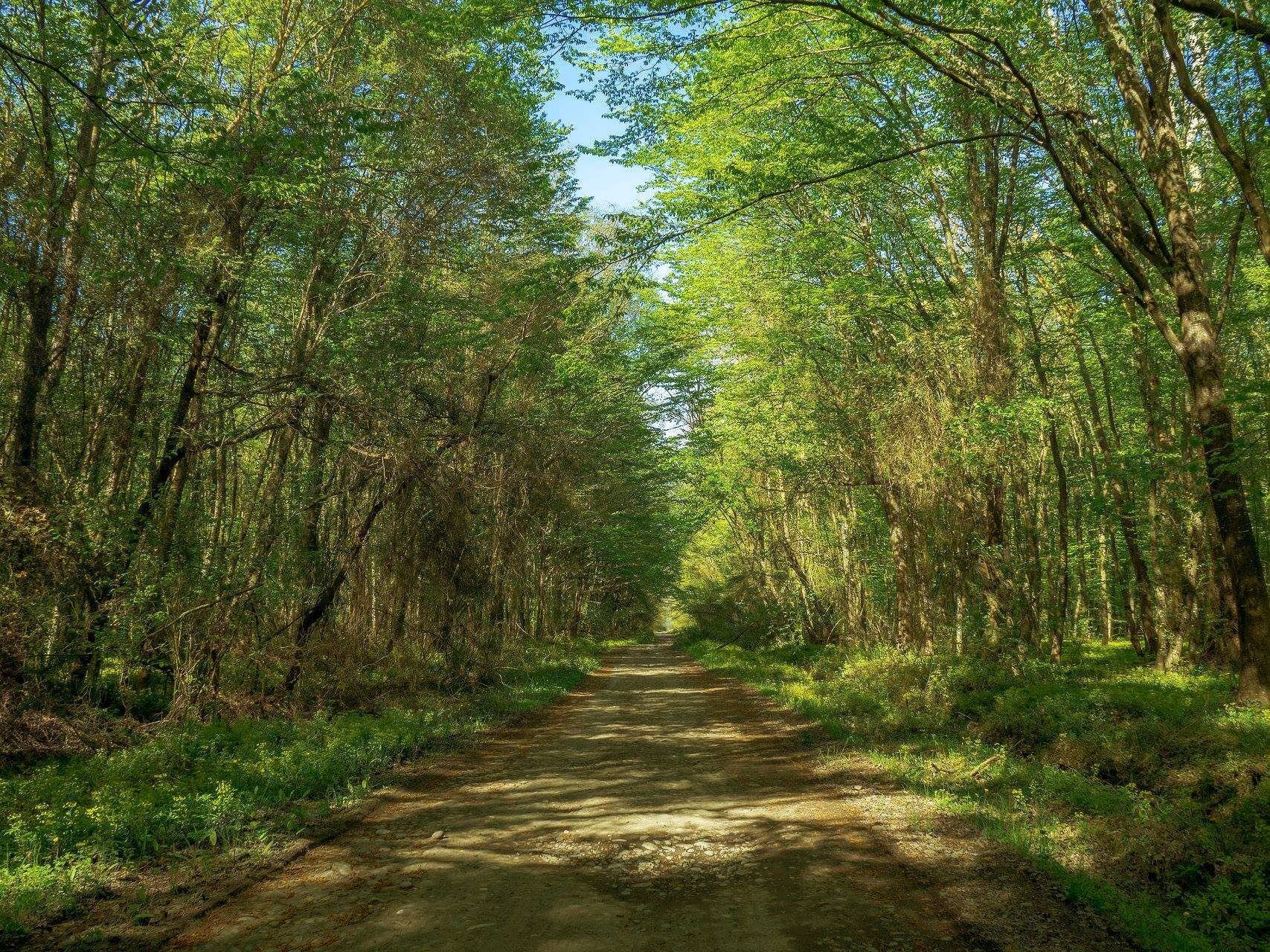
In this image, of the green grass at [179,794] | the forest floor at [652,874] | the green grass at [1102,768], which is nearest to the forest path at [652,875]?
the forest floor at [652,874]

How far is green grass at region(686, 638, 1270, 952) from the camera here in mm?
4359

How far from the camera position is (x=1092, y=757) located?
798cm

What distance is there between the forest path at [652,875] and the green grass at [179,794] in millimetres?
785

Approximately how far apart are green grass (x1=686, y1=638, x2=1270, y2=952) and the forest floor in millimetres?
400

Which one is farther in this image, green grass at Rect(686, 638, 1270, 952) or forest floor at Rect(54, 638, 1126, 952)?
green grass at Rect(686, 638, 1270, 952)

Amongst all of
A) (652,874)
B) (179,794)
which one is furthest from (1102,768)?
(179,794)

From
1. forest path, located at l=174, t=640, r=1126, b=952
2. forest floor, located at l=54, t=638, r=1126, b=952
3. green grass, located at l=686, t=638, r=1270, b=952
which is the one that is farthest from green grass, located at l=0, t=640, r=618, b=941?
green grass, located at l=686, t=638, r=1270, b=952

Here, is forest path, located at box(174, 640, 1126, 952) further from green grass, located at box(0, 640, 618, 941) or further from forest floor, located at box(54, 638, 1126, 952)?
green grass, located at box(0, 640, 618, 941)

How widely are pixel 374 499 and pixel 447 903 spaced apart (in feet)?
26.3

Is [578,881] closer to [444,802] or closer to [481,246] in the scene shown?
[444,802]

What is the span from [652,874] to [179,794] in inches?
175

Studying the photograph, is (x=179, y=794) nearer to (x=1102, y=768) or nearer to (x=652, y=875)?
(x=652, y=875)

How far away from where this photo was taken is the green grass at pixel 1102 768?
4.36m

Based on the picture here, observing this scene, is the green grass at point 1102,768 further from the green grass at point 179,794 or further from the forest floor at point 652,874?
the green grass at point 179,794
